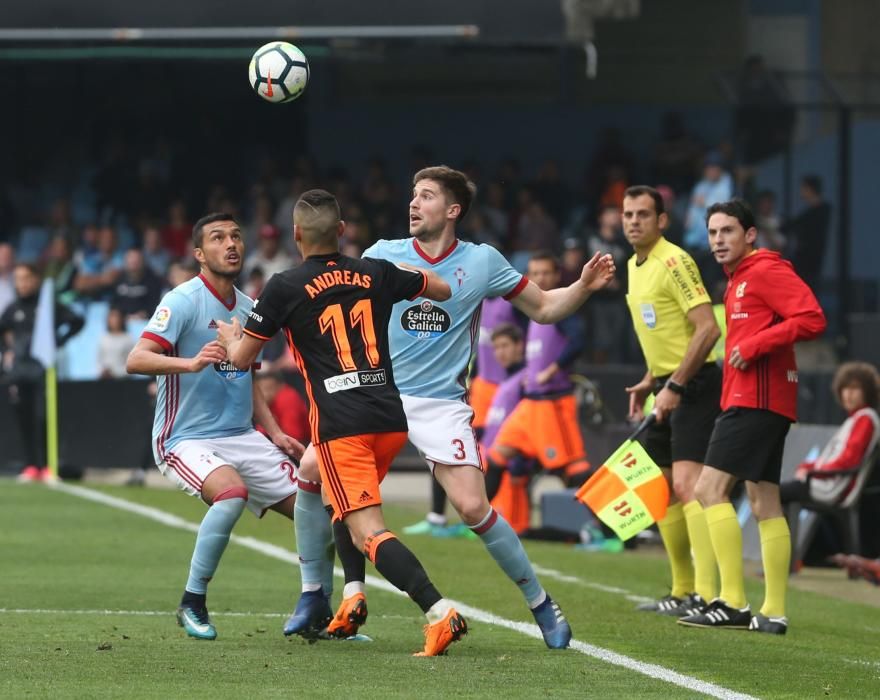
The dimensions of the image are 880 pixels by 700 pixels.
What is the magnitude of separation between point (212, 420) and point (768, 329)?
110 inches

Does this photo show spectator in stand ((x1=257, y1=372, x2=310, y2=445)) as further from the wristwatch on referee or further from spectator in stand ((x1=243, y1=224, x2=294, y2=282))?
the wristwatch on referee

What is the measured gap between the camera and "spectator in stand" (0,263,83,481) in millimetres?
18812

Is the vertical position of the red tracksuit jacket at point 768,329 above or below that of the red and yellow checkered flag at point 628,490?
above

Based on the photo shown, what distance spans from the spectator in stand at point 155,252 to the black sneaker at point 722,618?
14720 millimetres

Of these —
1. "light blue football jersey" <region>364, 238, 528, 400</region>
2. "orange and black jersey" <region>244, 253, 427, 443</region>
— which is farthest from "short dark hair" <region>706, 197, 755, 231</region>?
"orange and black jersey" <region>244, 253, 427, 443</region>

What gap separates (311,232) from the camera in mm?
7758

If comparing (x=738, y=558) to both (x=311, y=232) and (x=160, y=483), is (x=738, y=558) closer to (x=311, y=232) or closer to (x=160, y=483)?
(x=311, y=232)

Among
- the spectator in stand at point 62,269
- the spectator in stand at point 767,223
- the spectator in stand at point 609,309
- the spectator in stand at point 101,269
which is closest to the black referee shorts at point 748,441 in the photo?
the spectator in stand at point 609,309

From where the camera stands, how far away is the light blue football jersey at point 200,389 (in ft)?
28.5

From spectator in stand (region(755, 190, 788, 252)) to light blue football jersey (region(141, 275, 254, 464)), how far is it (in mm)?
11911

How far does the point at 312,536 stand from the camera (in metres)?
8.47

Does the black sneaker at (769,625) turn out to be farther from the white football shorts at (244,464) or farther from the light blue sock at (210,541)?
the light blue sock at (210,541)

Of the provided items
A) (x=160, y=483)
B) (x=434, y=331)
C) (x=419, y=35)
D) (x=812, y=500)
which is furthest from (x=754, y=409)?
(x=419, y=35)

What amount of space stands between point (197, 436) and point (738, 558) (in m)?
2.86
